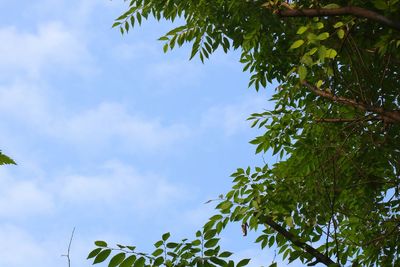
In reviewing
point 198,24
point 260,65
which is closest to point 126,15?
point 198,24

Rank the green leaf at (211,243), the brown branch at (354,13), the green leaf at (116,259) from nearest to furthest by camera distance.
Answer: the green leaf at (116,259) → the green leaf at (211,243) → the brown branch at (354,13)

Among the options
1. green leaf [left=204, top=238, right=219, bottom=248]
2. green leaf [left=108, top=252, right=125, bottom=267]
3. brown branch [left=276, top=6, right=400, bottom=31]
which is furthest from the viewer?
brown branch [left=276, top=6, right=400, bottom=31]

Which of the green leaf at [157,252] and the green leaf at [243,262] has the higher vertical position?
the green leaf at [157,252]

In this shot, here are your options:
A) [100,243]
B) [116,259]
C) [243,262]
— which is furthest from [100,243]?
[243,262]

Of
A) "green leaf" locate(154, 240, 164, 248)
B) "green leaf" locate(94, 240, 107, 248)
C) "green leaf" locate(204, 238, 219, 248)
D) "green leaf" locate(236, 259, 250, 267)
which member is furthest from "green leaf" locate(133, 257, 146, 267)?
"green leaf" locate(236, 259, 250, 267)

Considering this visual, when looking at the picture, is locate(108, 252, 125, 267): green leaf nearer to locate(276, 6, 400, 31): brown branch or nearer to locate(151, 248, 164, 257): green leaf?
locate(151, 248, 164, 257): green leaf

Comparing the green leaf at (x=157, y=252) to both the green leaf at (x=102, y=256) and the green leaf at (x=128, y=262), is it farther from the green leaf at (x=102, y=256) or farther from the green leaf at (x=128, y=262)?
the green leaf at (x=102, y=256)

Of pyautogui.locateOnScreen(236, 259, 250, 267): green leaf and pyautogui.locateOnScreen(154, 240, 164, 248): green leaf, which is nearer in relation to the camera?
pyautogui.locateOnScreen(236, 259, 250, 267): green leaf

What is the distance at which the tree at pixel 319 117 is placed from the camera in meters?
6.61

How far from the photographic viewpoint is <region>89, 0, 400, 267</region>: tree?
661 cm

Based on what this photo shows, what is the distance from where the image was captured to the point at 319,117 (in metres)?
8.73

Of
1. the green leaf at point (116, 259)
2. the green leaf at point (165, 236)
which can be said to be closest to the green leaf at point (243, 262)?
the green leaf at point (165, 236)

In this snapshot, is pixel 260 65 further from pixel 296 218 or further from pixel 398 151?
pixel 296 218

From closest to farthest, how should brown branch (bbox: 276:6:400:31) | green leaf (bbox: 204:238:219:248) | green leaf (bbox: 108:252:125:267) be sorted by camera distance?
green leaf (bbox: 108:252:125:267), green leaf (bbox: 204:238:219:248), brown branch (bbox: 276:6:400:31)
